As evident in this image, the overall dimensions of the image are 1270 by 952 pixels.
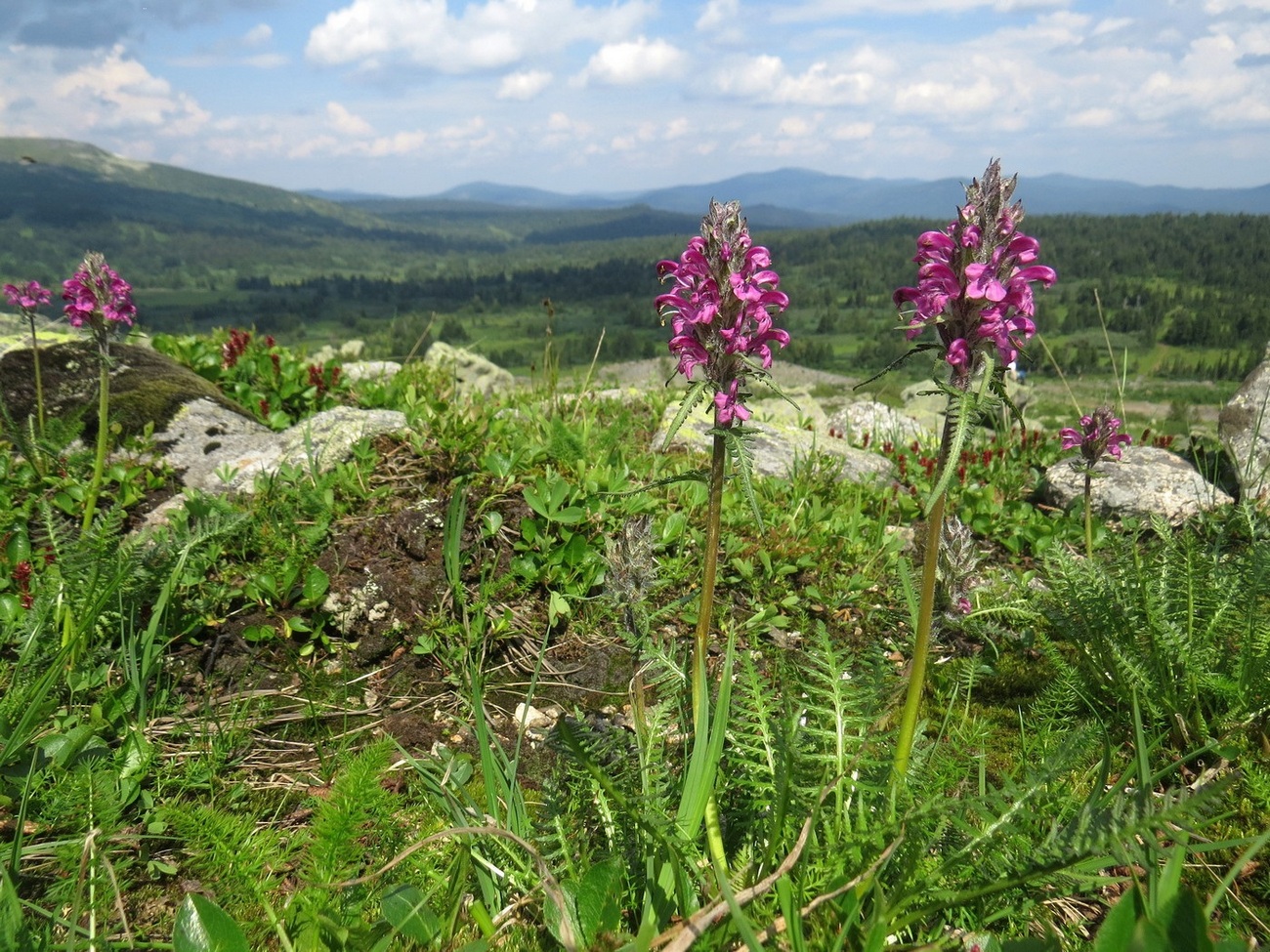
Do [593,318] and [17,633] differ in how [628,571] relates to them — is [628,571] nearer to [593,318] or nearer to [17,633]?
[17,633]

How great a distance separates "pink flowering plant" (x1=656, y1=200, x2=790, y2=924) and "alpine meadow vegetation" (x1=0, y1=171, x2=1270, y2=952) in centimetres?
1

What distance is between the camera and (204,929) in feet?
6.69

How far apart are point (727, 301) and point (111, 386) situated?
7.08 metres

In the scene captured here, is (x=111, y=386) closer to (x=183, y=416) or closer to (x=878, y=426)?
(x=183, y=416)

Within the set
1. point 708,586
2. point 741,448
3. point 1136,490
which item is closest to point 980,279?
point 741,448

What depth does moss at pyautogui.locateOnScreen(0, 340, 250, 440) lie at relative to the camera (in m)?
6.82

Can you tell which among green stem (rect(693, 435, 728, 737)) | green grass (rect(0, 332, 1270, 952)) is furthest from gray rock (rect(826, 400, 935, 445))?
green stem (rect(693, 435, 728, 737))

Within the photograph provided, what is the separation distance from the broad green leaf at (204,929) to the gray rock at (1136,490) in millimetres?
6809

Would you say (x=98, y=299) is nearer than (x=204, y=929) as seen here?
No

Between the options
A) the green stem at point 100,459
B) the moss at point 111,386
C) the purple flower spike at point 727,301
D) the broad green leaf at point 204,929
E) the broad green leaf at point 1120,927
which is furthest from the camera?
the moss at point 111,386

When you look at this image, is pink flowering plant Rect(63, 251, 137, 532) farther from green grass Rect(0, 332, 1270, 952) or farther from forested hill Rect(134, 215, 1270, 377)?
forested hill Rect(134, 215, 1270, 377)

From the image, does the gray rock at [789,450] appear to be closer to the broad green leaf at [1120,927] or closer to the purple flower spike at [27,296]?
the broad green leaf at [1120,927]

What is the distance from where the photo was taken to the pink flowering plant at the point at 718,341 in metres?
2.46

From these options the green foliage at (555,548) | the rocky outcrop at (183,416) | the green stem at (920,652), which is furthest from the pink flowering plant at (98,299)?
the green stem at (920,652)
